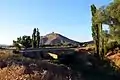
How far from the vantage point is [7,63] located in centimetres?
1842

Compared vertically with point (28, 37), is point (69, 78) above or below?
below

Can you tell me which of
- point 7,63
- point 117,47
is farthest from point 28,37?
point 7,63

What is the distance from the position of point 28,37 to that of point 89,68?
1426 inches

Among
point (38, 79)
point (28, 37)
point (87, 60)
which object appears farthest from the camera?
point (28, 37)

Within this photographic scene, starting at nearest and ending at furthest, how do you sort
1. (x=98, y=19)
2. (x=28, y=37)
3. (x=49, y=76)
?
(x=49, y=76), (x=98, y=19), (x=28, y=37)

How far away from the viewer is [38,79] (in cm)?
1447

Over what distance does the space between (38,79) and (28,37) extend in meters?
48.8

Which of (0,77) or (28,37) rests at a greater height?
(28,37)

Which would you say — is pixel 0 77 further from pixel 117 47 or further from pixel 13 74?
pixel 117 47

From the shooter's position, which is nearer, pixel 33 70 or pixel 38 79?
pixel 38 79

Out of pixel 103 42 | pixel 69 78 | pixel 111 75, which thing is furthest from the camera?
pixel 103 42

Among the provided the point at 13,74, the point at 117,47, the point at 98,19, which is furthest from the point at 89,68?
the point at 117,47

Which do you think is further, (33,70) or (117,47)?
A: (117,47)

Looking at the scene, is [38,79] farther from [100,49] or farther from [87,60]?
[100,49]
